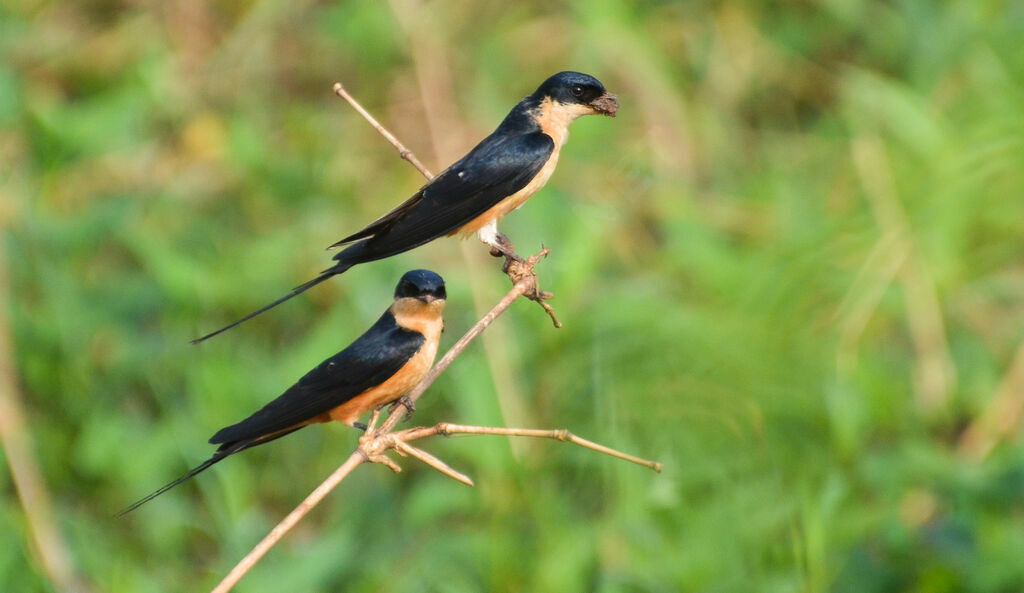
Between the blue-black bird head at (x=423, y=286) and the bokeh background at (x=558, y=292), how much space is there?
3.63 feet

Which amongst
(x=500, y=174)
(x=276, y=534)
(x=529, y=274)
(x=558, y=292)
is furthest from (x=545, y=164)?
(x=558, y=292)

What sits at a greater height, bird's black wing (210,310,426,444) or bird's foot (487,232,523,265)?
bird's foot (487,232,523,265)

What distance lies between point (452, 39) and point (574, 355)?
5.83 feet

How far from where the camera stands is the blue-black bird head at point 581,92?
1.61m

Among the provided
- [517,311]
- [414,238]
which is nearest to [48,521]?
[517,311]

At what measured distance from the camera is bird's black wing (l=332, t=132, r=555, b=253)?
152cm

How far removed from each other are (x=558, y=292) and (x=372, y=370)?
2.11 meters

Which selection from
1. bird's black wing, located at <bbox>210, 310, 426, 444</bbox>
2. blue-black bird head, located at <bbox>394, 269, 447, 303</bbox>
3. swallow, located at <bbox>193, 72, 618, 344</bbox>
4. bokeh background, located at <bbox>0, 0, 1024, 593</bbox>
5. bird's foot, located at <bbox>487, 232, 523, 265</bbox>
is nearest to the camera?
bird's black wing, located at <bbox>210, 310, 426, 444</bbox>

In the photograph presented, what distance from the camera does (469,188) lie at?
1.67 m

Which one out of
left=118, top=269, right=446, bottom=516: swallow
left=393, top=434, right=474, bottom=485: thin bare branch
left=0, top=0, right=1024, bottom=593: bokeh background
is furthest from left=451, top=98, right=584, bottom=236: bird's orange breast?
left=0, top=0, right=1024, bottom=593: bokeh background

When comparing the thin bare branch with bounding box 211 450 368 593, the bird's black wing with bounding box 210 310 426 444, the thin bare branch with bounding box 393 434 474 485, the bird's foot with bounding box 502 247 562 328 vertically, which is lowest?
the thin bare branch with bounding box 211 450 368 593

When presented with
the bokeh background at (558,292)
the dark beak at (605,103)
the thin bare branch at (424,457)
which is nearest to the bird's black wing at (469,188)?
the dark beak at (605,103)

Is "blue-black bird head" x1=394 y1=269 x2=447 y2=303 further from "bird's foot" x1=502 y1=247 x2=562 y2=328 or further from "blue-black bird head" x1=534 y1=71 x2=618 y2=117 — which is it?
"blue-black bird head" x1=534 y1=71 x2=618 y2=117

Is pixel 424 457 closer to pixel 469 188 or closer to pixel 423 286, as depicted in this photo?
pixel 469 188
